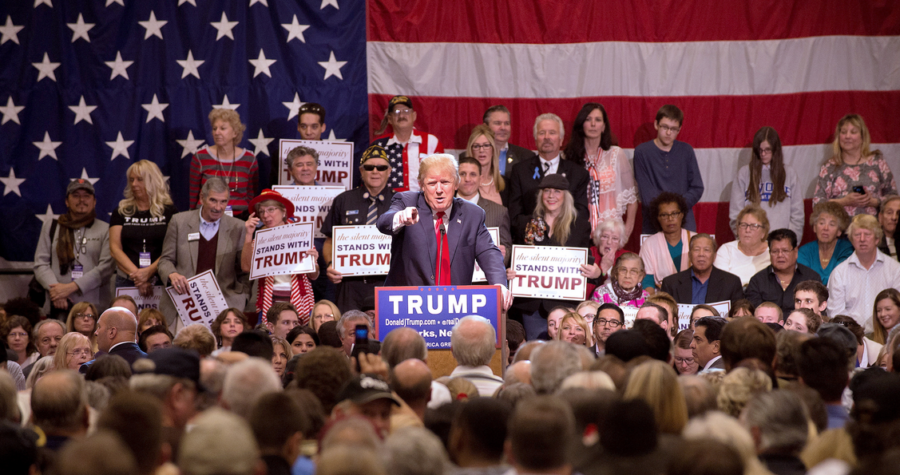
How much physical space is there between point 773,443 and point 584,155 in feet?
21.4

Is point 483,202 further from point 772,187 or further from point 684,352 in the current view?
point 772,187

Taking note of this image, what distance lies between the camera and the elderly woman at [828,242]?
8.97m

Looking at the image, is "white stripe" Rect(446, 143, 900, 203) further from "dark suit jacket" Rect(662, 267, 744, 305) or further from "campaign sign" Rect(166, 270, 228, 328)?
"campaign sign" Rect(166, 270, 228, 328)

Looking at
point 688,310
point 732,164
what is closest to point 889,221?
point 732,164

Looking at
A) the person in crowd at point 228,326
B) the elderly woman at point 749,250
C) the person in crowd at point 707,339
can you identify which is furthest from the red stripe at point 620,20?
the person in crowd at point 707,339

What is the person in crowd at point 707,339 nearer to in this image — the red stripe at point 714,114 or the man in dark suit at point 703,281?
the man in dark suit at point 703,281

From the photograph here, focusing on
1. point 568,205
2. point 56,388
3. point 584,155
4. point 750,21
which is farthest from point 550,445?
point 750,21

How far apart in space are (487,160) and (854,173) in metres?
3.93

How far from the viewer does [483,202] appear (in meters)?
8.83

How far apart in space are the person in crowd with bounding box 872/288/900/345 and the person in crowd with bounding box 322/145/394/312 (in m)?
4.22

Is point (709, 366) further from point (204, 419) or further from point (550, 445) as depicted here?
point (204, 419)

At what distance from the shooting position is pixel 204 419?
290 cm

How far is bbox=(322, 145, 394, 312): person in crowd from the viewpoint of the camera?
8.55 m

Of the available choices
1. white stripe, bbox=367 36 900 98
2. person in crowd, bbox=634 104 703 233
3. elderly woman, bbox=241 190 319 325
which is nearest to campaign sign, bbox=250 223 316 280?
elderly woman, bbox=241 190 319 325
